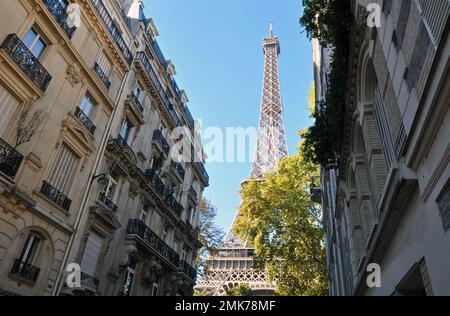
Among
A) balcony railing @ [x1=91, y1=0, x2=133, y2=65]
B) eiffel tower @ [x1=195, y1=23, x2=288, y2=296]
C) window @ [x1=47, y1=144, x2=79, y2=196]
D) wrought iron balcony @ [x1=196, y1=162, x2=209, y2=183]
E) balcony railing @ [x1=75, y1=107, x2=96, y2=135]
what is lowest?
window @ [x1=47, y1=144, x2=79, y2=196]

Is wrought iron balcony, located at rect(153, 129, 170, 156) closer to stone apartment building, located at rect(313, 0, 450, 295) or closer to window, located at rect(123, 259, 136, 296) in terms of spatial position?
window, located at rect(123, 259, 136, 296)

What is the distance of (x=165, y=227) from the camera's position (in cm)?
2175

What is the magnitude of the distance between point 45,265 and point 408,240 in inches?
427

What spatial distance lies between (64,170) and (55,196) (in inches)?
46.8

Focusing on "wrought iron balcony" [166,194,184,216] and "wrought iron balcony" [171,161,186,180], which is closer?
"wrought iron balcony" [166,194,184,216]

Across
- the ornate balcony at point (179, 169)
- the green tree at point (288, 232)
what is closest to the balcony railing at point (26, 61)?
the ornate balcony at point (179, 169)

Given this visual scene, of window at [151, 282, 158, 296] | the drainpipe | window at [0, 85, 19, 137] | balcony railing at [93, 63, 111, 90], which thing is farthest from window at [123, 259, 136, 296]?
window at [0, 85, 19, 137]

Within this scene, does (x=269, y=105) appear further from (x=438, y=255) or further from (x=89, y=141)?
(x=438, y=255)

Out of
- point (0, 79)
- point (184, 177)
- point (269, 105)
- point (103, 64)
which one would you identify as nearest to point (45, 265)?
point (0, 79)

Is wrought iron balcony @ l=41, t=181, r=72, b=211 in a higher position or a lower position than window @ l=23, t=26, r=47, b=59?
lower

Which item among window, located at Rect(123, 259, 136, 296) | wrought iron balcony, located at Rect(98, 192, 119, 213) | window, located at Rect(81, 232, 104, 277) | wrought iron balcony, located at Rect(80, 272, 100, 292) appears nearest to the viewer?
wrought iron balcony, located at Rect(80, 272, 100, 292)

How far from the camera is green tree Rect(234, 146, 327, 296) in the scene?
24219mm

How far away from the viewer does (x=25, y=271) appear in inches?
424

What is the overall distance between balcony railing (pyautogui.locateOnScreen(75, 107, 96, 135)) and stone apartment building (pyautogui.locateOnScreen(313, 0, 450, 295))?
1001 centimetres
